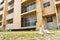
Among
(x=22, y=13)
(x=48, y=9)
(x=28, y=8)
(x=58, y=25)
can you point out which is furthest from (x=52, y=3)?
(x=22, y=13)

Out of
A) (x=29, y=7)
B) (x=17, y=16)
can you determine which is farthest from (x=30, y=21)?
(x=17, y=16)

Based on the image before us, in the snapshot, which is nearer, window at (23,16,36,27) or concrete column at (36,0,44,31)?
concrete column at (36,0,44,31)

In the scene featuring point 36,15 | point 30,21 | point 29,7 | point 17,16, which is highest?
point 29,7

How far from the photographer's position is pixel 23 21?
74.6 ft

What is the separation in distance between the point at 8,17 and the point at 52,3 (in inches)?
515

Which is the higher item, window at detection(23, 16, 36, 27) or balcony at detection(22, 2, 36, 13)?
balcony at detection(22, 2, 36, 13)

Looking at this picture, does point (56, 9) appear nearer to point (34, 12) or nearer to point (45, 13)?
point (45, 13)

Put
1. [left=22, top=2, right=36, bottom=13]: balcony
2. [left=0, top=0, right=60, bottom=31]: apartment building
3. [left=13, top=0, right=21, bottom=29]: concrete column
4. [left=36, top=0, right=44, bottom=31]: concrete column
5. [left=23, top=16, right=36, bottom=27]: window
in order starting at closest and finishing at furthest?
1. [left=0, top=0, right=60, bottom=31]: apartment building
2. [left=36, top=0, right=44, bottom=31]: concrete column
3. [left=23, top=16, right=36, bottom=27]: window
4. [left=22, top=2, right=36, bottom=13]: balcony
5. [left=13, top=0, right=21, bottom=29]: concrete column

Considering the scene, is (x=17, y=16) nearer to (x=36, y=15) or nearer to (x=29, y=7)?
(x=29, y=7)

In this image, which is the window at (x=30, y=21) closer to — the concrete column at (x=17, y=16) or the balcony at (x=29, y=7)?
the concrete column at (x=17, y=16)

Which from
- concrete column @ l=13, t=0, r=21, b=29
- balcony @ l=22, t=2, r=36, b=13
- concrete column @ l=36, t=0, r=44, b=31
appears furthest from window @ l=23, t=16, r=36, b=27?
concrete column @ l=36, t=0, r=44, b=31

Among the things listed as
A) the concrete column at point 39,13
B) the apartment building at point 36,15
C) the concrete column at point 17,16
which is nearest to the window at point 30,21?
the apartment building at point 36,15

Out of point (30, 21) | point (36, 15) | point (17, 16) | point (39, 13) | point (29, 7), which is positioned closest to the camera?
point (39, 13)

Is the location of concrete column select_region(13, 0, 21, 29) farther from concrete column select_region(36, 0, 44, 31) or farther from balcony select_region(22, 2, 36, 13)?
concrete column select_region(36, 0, 44, 31)
